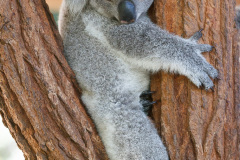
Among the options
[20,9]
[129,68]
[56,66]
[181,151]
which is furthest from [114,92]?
[20,9]

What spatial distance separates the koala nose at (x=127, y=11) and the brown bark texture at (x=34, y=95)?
0.75 m

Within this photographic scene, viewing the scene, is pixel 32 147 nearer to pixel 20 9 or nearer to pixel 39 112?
pixel 39 112

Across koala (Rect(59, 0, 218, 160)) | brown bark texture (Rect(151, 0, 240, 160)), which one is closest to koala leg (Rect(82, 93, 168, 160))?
koala (Rect(59, 0, 218, 160))

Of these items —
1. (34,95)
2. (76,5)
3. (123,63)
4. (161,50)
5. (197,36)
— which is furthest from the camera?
(76,5)

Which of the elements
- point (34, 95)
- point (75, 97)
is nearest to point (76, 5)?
point (75, 97)

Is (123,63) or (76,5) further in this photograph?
(76,5)

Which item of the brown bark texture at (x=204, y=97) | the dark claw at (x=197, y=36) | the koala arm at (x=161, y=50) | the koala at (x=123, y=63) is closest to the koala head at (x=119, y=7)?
the koala at (x=123, y=63)

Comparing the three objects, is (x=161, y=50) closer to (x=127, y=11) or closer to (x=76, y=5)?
(x=127, y=11)

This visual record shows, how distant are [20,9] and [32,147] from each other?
1.16m

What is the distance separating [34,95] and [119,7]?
1153mm

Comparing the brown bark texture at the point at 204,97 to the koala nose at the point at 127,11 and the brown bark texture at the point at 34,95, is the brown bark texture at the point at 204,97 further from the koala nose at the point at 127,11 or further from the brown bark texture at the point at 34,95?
the brown bark texture at the point at 34,95

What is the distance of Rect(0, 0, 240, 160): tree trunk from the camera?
2.26 metres

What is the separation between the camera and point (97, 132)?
274 cm

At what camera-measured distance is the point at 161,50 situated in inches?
104
